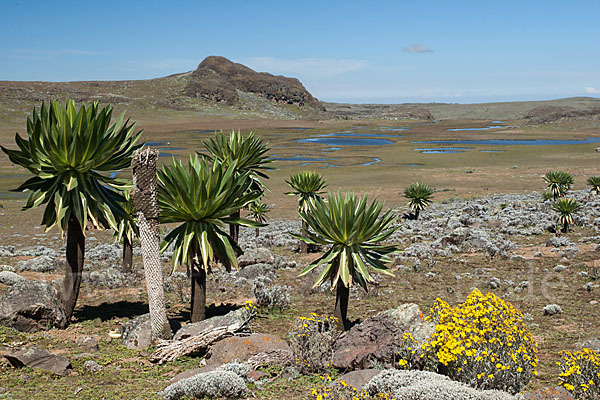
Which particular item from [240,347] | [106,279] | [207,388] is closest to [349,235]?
[240,347]

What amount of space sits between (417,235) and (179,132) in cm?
10030

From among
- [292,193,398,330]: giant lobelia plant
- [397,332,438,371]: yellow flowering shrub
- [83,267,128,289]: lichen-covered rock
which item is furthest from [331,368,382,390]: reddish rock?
[83,267,128,289]: lichen-covered rock

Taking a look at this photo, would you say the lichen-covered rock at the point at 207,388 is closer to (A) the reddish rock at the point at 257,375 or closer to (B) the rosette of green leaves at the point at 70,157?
(A) the reddish rock at the point at 257,375

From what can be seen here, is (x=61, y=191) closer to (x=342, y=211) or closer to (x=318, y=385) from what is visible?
(x=342, y=211)

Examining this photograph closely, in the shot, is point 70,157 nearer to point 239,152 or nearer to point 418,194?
point 239,152

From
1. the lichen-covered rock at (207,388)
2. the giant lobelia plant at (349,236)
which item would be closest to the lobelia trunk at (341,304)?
the giant lobelia plant at (349,236)

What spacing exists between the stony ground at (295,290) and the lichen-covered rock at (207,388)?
1.38 ft

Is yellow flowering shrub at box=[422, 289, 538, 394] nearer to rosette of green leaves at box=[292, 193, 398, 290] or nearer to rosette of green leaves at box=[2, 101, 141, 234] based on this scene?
rosette of green leaves at box=[292, 193, 398, 290]

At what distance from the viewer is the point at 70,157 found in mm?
10094

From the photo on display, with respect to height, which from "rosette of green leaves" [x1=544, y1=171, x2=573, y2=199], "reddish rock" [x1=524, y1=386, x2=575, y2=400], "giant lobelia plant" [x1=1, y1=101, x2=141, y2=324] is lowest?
"reddish rock" [x1=524, y1=386, x2=575, y2=400]

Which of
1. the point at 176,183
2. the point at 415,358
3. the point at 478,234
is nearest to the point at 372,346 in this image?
the point at 415,358

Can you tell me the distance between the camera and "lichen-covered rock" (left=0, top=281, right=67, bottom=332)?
1005 centimetres

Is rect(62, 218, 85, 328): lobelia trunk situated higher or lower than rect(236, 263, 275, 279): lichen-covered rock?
higher

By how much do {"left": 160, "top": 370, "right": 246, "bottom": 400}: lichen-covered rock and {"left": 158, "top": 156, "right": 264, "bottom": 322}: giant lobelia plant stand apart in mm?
3182
